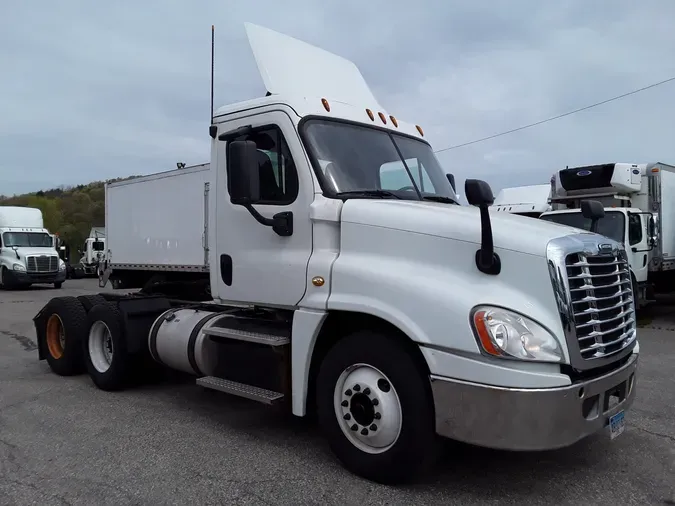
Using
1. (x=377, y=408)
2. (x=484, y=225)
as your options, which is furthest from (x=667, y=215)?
(x=377, y=408)

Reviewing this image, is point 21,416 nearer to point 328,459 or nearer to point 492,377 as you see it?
point 328,459

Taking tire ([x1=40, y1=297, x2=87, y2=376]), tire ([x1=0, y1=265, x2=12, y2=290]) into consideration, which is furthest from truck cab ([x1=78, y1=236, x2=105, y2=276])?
tire ([x1=40, y1=297, x2=87, y2=376])

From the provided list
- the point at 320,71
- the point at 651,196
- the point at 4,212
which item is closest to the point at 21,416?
the point at 320,71

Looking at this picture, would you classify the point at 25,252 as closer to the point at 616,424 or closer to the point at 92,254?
the point at 92,254

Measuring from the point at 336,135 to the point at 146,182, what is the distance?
884 centimetres

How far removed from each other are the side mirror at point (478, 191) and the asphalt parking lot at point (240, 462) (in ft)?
5.40

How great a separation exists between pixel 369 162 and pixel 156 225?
862cm

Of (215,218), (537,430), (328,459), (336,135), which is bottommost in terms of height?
(328,459)

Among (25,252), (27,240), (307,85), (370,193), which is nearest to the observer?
(370,193)

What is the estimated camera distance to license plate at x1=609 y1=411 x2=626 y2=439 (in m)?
3.83

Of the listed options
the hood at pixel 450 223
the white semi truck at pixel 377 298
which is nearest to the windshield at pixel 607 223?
the white semi truck at pixel 377 298

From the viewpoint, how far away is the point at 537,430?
3406mm

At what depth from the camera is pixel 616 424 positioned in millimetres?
3898

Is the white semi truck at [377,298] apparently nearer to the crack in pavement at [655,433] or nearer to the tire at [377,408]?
the tire at [377,408]
